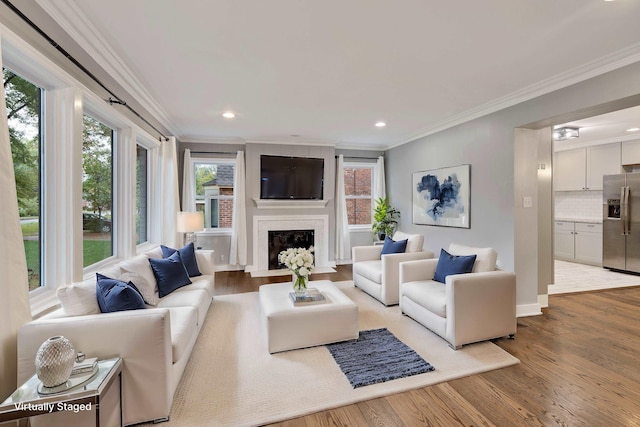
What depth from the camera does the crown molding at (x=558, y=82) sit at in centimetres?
236

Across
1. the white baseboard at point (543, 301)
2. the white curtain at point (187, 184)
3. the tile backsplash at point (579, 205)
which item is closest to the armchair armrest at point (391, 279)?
the white baseboard at point (543, 301)

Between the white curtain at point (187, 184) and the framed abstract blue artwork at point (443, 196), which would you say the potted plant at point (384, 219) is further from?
the white curtain at point (187, 184)

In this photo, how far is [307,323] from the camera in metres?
2.62

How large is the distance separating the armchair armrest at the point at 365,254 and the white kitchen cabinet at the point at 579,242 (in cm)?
474

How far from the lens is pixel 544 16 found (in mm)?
1926

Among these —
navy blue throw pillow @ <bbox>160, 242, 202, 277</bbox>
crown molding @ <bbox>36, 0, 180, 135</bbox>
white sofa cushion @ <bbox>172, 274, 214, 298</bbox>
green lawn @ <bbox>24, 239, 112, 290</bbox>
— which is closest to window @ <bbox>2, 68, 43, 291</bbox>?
green lawn @ <bbox>24, 239, 112, 290</bbox>

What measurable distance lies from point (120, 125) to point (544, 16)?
3790 mm

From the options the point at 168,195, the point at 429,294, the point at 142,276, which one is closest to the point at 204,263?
the point at 142,276

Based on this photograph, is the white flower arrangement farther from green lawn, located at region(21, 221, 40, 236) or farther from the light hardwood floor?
green lawn, located at region(21, 221, 40, 236)

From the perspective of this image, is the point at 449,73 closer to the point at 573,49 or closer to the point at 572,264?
the point at 573,49

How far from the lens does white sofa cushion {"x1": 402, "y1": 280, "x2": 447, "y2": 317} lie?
2.76 metres

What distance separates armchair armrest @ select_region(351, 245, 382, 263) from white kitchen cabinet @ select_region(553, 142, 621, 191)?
5076mm

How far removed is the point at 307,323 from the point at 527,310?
8.98 feet

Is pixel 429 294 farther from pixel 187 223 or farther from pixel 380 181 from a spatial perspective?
pixel 380 181
